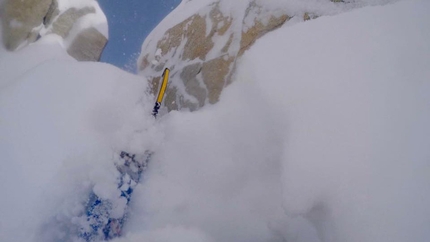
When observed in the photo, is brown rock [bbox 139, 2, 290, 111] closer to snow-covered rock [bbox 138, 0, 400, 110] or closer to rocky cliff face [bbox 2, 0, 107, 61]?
snow-covered rock [bbox 138, 0, 400, 110]

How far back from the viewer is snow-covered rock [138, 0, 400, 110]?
107 inches

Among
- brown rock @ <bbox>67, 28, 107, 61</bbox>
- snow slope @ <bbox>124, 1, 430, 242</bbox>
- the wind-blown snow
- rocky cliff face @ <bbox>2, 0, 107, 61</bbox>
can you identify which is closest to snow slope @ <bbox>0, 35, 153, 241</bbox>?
the wind-blown snow

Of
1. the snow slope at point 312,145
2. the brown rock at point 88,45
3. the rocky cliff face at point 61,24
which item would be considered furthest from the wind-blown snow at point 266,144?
the brown rock at point 88,45

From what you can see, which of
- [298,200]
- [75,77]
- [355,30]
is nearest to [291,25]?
[355,30]

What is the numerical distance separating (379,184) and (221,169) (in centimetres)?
108

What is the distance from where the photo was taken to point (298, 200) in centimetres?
166

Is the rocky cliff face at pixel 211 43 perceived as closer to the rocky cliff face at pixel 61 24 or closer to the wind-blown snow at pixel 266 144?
the wind-blown snow at pixel 266 144

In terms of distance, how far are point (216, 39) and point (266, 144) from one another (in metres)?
1.51

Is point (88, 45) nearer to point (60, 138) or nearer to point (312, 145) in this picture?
point (60, 138)

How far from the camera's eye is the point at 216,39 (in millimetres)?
3100

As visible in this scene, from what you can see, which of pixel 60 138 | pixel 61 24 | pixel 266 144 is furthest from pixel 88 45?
pixel 266 144

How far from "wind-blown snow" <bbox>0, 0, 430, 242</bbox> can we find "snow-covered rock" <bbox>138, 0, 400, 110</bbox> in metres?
0.23

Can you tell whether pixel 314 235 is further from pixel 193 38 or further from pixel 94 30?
pixel 94 30

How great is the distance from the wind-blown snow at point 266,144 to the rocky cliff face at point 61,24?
6.67 ft
